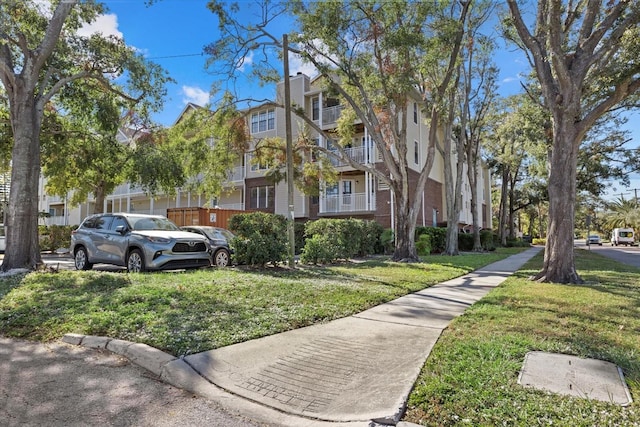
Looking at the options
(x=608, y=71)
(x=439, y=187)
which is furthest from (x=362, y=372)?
(x=439, y=187)

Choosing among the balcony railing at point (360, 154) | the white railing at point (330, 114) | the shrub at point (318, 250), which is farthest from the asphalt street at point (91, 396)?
the white railing at point (330, 114)

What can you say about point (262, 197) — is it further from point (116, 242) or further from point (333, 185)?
point (116, 242)

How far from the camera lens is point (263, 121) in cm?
2831

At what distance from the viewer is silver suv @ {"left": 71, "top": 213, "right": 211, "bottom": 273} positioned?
34.4 ft

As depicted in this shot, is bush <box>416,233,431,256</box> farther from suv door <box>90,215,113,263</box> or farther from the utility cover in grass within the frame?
the utility cover in grass

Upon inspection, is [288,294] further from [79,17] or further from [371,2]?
[79,17]

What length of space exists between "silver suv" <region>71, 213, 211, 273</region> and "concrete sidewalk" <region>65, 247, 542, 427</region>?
18.6ft

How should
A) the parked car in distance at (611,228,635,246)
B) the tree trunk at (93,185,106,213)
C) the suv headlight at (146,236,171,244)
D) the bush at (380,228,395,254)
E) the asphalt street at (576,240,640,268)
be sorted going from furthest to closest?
the parked car in distance at (611,228,635,246) → the tree trunk at (93,185,106,213) → the bush at (380,228,395,254) → the asphalt street at (576,240,640,268) → the suv headlight at (146,236,171,244)

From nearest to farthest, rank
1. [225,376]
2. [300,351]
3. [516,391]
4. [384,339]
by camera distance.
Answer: [516,391], [225,376], [300,351], [384,339]

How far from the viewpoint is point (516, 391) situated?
338 centimetres

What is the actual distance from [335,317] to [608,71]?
1155 cm

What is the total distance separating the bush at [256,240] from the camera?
11.0 m

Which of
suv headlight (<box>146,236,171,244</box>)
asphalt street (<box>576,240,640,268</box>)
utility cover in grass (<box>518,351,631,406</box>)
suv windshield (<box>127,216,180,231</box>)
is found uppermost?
suv windshield (<box>127,216,180,231</box>)

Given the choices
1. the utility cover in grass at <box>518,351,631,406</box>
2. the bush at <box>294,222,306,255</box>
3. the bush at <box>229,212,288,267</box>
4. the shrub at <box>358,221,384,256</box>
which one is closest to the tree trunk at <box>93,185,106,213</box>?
the bush at <box>294,222,306,255</box>
